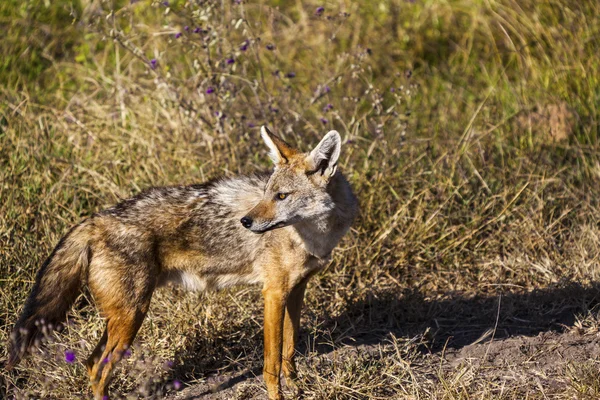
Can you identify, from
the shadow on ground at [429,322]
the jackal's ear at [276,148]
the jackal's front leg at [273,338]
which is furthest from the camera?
the shadow on ground at [429,322]

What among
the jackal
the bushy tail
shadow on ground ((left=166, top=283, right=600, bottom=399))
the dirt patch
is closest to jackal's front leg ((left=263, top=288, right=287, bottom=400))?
the jackal

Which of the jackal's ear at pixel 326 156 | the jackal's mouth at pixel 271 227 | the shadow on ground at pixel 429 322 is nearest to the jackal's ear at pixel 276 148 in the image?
the jackal's ear at pixel 326 156

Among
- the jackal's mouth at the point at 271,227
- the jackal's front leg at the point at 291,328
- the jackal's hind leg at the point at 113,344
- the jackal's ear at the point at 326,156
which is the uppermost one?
the jackal's ear at the point at 326,156

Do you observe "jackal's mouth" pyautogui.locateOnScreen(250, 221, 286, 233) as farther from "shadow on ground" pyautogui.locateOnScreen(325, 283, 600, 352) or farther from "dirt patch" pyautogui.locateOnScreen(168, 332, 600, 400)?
"shadow on ground" pyautogui.locateOnScreen(325, 283, 600, 352)

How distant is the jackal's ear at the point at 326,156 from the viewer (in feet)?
14.2

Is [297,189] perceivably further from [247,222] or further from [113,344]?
[113,344]

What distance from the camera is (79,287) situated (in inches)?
173

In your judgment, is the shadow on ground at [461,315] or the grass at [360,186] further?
the shadow on ground at [461,315]

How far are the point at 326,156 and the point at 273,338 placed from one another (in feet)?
3.68

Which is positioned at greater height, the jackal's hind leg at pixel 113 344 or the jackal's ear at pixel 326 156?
the jackal's ear at pixel 326 156

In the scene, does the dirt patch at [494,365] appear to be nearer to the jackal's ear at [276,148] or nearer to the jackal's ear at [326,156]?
the jackal's ear at [326,156]

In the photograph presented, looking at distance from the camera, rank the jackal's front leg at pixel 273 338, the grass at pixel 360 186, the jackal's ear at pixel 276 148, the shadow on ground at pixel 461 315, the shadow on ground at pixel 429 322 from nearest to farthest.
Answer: the jackal's front leg at pixel 273 338 → the jackal's ear at pixel 276 148 → the grass at pixel 360 186 → the shadow on ground at pixel 429 322 → the shadow on ground at pixel 461 315

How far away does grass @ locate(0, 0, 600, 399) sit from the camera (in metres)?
4.70

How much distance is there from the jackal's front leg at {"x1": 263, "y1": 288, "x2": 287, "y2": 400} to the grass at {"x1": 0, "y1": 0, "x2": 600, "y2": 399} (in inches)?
7.0
